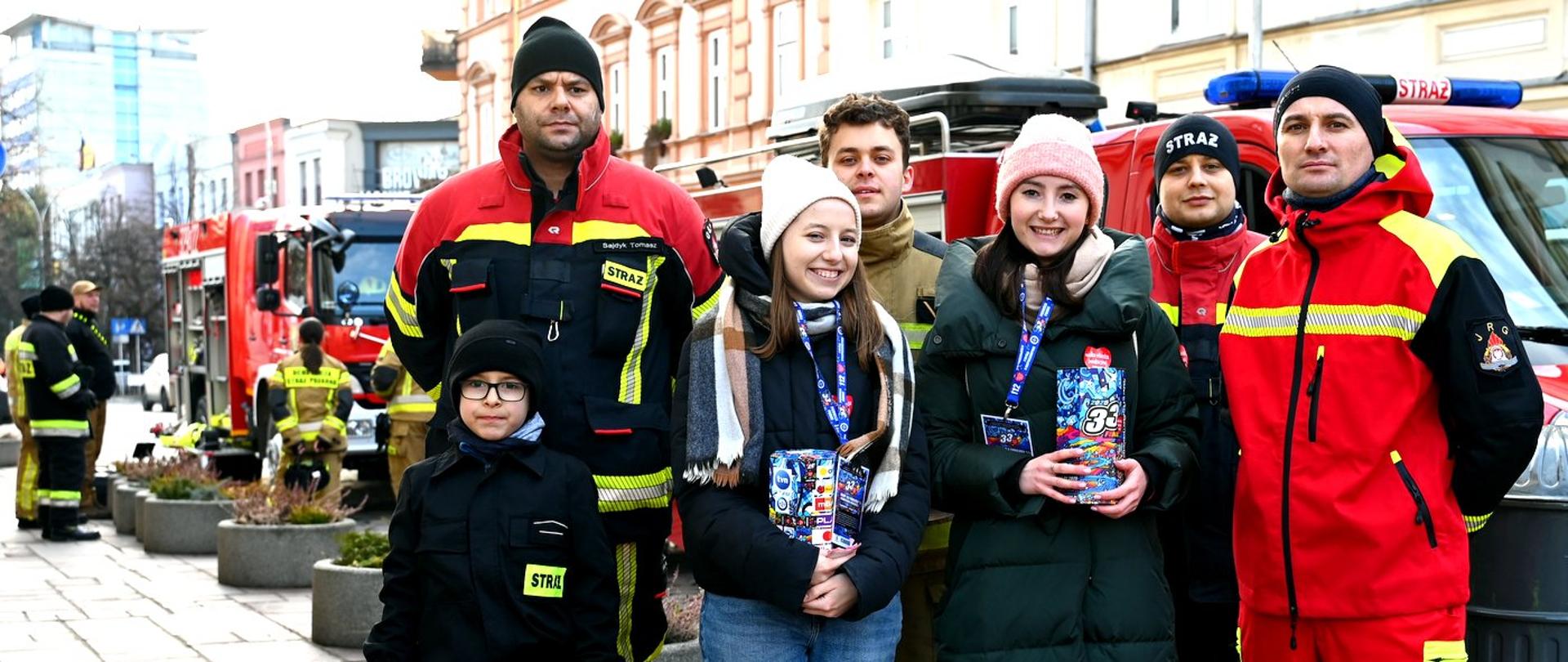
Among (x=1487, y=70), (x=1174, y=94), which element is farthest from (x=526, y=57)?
(x=1174, y=94)

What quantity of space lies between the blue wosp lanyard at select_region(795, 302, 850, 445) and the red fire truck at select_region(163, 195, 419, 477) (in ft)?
38.6

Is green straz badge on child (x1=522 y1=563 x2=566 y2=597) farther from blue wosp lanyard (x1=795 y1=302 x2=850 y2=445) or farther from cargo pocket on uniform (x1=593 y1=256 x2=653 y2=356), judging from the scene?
blue wosp lanyard (x1=795 y1=302 x2=850 y2=445)

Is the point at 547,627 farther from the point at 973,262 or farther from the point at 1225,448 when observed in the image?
the point at 1225,448

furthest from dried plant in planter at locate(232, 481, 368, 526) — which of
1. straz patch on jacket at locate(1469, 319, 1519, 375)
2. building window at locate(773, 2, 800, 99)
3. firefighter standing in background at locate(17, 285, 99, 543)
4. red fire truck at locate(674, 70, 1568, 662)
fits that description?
building window at locate(773, 2, 800, 99)

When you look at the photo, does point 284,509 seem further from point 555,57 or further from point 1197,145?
point 1197,145

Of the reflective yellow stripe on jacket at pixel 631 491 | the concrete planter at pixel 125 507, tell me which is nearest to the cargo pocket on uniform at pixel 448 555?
the reflective yellow stripe on jacket at pixel 631 491

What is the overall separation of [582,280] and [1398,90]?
364cm

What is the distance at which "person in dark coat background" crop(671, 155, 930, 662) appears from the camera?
4.29 m

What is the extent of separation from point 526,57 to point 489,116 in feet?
134

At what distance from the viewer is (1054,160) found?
4.47 m

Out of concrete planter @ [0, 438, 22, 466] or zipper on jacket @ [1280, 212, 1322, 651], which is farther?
concrete planter @ [0, 438, 22, 466]

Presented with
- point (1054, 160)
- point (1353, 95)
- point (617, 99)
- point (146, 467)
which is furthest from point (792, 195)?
point (617, 99)

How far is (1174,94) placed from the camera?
934 inches

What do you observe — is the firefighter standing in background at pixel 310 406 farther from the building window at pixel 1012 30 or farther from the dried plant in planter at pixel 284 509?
the building window at pixel 1012 30
